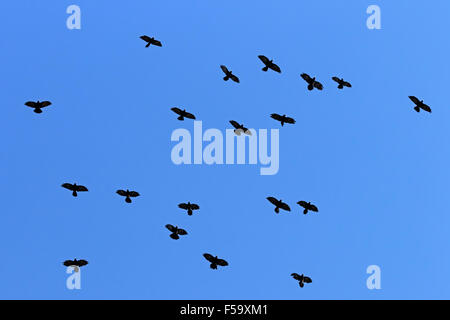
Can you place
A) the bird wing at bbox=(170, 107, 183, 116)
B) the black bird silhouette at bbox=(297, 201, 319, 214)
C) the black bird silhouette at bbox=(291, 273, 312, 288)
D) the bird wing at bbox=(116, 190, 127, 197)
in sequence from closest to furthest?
the black bird silhouette at bbox=(291, 273, 312, 288)
the black bird silhouette at bbox=(297, 201, 319, 214)
the bird wing at bbox=(116, 190, 127, 197)
the bird wing at bbox=(170, 107, 183, 116)

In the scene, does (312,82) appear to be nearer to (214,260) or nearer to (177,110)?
(177,110)

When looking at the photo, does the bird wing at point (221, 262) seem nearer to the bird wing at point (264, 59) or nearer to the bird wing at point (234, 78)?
the bird wing at point (234, 78)

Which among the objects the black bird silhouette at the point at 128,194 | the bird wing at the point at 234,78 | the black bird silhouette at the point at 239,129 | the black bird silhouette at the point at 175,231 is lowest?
the black bird silhouette at the point at 175,231

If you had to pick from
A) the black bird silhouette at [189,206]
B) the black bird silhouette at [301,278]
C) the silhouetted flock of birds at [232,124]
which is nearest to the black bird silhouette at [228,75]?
the silhouetted flock of birds at [232,124]

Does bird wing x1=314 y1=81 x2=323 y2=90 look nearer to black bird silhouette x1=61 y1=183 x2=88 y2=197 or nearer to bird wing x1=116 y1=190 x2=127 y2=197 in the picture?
bird wing x1=116 y1=190 x2=127 y2=197

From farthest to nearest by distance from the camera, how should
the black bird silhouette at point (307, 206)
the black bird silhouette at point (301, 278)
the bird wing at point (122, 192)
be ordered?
the bird wing at point (122, 192), the black bird silhouette at point (307, 206), the black bird silhouette at point (301, 278)

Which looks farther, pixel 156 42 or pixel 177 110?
pixel 177 110

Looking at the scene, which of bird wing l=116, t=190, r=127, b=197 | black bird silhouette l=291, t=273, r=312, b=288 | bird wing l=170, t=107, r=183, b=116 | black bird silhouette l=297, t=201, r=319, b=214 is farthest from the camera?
bird wing l=170, t=107, r=183, b=116

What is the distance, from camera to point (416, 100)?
2467 cm

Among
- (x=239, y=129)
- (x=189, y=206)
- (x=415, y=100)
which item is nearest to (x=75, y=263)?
(x=189, y=206)

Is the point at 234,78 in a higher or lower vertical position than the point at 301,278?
higher

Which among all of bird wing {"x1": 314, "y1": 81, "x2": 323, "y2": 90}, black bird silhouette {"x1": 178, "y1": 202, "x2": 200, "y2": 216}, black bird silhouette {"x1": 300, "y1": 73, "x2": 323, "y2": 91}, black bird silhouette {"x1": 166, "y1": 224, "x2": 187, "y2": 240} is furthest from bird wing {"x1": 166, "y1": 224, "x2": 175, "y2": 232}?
bird wing {"x1": 314, "y1": 81, "x2": 323, "y2": 90}

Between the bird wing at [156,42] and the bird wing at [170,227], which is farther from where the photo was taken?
the bird wing at [156,42]
